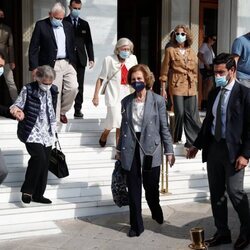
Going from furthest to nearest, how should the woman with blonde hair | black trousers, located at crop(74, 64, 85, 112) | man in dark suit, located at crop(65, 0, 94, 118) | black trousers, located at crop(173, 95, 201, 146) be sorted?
1. black trousers, located at crop(74, 64, 85, 112)
2. man in dark suit, located at crop(65, 0, 94, 118)
3. black trousers, located at crop(173, 95, 201, 146)
4. the woman with blonde hair

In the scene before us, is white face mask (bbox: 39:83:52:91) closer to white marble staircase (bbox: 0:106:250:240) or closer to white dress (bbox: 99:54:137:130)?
white marble staircase (bbox: 0:106:250:240)

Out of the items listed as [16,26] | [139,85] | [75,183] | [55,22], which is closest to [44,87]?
[139,85]

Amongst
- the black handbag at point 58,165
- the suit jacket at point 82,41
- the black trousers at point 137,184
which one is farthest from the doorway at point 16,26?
the black trousers at point 137,184

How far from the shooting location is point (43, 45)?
713 cm

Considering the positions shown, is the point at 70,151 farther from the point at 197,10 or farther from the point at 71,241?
the point at 197,10

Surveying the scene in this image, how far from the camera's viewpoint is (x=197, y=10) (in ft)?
39.4

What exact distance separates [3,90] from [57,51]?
3922mm

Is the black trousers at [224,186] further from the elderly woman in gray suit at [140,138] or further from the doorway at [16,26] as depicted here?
the doorway at [16,26]

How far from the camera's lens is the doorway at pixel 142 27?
482 inches

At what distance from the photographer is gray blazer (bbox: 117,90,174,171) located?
17.5 feet

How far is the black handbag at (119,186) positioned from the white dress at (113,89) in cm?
162

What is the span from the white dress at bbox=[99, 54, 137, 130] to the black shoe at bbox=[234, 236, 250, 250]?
2695 mm

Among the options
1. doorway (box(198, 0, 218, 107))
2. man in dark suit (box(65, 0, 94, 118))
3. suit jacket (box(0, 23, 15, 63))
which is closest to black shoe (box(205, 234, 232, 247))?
→ man in dark suit (box(65, 0, 94, 118))

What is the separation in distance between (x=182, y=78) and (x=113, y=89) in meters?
1.00
